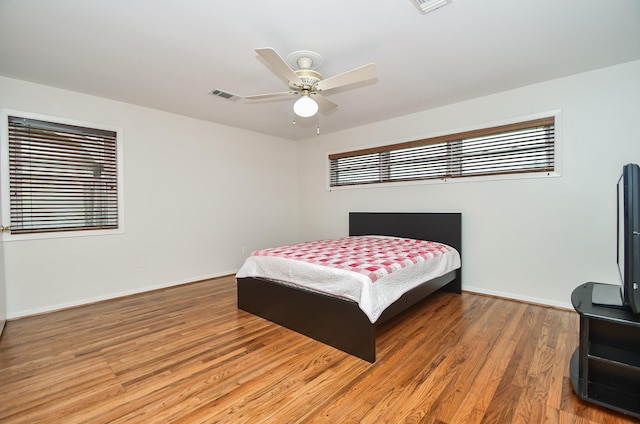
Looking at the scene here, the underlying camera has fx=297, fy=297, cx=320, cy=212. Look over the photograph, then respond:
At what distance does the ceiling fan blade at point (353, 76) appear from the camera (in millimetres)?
2176

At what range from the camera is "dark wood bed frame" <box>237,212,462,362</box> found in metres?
2.22

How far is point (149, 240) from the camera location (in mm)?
4012

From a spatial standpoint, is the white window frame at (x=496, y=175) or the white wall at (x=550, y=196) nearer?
the white wall at (x=550, y=196)

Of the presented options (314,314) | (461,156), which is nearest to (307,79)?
(314,314)

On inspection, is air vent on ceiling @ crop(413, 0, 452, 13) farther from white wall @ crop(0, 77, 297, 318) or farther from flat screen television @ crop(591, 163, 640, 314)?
white wall @ crop(0, 77, 297, 318)

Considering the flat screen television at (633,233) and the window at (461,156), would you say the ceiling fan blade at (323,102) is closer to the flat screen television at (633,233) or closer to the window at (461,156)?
the window at (461,156)

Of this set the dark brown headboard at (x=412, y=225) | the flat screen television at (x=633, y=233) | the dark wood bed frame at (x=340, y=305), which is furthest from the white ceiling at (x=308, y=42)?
the dark wood bed frame at (x=340, y=305)

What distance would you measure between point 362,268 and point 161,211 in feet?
10.2

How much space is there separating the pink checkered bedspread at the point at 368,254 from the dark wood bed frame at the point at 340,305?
0.26 metres

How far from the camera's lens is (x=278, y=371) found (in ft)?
6.71

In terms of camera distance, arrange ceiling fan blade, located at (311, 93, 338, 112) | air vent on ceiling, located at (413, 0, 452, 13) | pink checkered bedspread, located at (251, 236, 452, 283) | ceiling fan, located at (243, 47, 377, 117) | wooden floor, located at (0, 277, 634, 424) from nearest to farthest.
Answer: wooden floor, located at (0, 277, 634, 424), air vent on ceiling, located at (413, 0, 452, 13), ceiling fan, located at (243, 47, 377, 117), pink checkered bedspread, located at (251, 236, 452, 283), ceiling fan blade, located at (311, 93, 338, 112)

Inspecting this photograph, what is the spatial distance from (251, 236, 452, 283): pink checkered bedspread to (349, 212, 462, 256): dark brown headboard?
25 centimetres

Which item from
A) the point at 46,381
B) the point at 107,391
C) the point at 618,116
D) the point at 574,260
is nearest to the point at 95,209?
the point at 46,381

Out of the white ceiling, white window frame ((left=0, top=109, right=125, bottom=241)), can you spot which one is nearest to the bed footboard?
white window frame ((left=0, top=109, right=125, bottom=241))
